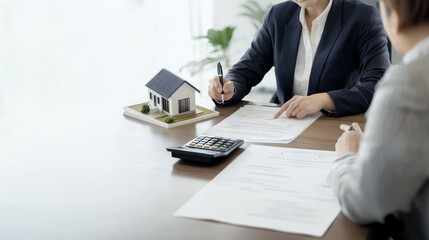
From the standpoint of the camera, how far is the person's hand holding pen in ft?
6.54

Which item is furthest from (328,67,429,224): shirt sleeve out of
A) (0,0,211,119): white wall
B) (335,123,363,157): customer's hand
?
(0,0,211,119): white wall

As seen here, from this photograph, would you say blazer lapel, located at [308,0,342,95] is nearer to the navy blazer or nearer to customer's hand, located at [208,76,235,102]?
the navy blazer

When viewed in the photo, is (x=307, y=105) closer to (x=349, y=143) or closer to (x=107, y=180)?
(x=349, y=143)

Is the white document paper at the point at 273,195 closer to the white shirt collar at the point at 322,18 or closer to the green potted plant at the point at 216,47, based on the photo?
the white shirt collar at the point at 322,18

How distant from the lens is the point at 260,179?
52.1 inches

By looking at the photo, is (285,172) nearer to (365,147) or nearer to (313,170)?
(313,170)

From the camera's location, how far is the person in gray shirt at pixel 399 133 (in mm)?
903

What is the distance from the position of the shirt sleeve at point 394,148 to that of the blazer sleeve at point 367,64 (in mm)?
889

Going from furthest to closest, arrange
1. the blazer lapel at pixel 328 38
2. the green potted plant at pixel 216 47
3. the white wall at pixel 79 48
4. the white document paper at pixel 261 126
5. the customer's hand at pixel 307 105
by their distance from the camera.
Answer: the green potted plant at pixel 216 47 → the white wall at pixel 79 48 → the blazer lapel at pixel 328 38 → the customer's hand at pixel 307 105 → the white document paper at pixel 261 126

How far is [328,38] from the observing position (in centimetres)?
216

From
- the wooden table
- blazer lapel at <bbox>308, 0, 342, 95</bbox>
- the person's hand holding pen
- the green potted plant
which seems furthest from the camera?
the green potted plant

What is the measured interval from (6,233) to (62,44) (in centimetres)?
231

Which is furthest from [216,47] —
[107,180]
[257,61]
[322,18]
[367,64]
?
[107,180]

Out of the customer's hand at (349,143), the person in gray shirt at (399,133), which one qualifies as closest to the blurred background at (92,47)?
the customer's hand at (349,143)
